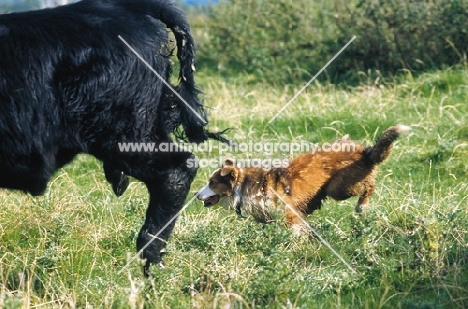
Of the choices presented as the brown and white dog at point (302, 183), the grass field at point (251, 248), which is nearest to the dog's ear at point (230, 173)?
the brown and white dog at point (302, 183)

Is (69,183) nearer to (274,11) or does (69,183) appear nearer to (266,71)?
(266,71)

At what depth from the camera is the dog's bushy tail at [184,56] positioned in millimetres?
5297

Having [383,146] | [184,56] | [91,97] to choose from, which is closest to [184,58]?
[184,56]

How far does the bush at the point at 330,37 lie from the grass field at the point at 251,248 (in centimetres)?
270

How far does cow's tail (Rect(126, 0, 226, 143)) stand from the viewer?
5.30 m

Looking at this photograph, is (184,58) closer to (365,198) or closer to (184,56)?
(184,56)

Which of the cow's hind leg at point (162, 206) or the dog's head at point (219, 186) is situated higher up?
the cow's hind leg at point (162, 206)

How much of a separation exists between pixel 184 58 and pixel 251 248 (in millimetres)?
1272

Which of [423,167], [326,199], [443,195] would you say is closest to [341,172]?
[326,199]

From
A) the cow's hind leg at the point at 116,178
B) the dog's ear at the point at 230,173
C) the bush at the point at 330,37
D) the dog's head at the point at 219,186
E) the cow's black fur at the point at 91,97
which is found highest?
the cow's black fur at the point at 91,97

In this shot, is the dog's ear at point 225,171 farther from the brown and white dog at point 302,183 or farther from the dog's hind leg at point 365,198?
the dog's hind leg at point 365,198

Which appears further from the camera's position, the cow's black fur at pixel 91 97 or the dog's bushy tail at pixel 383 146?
the dog's bushy tail at pixel 383 146

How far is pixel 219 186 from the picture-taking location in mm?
6359

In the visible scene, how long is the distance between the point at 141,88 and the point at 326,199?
2.10m
